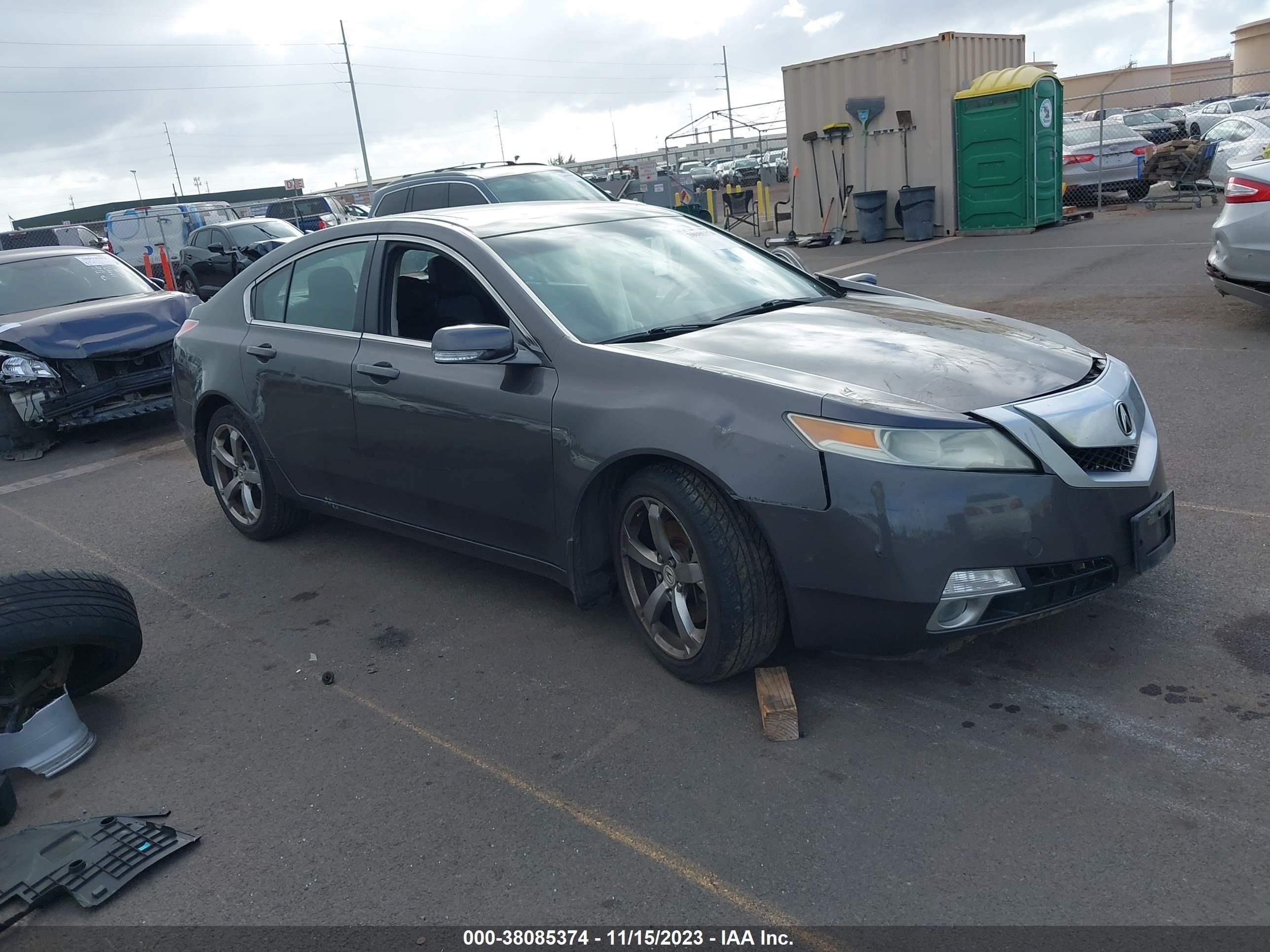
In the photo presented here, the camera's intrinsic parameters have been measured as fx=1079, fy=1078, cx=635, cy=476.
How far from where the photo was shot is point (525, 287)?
4203 millimetres

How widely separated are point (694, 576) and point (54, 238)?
85.8ft

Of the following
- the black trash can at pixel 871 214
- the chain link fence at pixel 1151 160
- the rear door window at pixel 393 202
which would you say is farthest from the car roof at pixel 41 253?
the chain link fence at pixel 1151 160

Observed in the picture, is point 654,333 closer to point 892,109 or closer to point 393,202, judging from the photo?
point 393,202

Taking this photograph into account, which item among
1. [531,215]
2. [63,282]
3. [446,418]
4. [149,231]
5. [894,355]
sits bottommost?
[446,418]

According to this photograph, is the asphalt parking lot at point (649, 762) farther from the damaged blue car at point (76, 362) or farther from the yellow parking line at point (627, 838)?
the damaged blue car at point (76, 362)

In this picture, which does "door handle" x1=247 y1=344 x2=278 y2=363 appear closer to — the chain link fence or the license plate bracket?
the license plate bracket

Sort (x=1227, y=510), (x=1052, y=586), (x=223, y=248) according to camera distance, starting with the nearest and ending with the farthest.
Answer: (x=1052, y=586) < (x=1227, y=510) < (x=223, y=248)

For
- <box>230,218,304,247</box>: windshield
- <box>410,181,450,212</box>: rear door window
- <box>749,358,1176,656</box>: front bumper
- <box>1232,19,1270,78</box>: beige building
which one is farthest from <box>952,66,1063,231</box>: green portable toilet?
<box>1232,19,1270,78</box>: beige building

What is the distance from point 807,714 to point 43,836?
2396 mm

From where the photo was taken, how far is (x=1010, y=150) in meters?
16.9

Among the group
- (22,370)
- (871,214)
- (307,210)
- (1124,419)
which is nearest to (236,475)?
(22,370)

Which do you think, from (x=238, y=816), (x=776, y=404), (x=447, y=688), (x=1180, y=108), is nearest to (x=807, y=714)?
(x=776, y=404)

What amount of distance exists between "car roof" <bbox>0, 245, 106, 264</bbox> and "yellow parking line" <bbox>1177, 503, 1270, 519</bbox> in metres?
9.52

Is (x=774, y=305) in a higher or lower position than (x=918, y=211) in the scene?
higher
